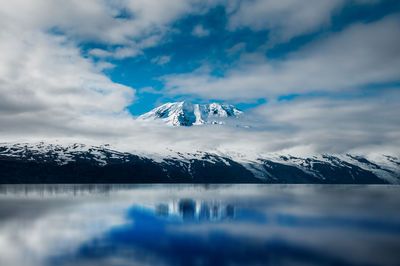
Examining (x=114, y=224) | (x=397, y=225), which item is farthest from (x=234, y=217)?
(x=397, y=225)

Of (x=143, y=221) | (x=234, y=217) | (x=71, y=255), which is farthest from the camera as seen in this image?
(x=234, y=217)

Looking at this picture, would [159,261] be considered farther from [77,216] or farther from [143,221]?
[77,216]

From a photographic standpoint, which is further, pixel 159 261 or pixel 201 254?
pixel 201 254

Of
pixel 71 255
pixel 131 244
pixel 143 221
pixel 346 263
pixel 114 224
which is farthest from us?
pixel 143 221

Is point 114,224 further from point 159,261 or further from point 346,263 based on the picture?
point 346,263

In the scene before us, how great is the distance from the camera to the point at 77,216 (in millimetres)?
65438

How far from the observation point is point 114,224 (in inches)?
2239

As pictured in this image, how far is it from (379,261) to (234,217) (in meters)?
36.1

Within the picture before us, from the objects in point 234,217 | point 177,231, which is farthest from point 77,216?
point 234,217

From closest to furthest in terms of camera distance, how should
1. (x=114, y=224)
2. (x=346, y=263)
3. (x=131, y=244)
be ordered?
(x=346, y=263), (x=131, y=244), (x=114, y=224)

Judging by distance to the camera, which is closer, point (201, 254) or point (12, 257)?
point (12, 257)

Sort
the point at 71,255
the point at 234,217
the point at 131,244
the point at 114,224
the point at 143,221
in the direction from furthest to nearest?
the point at 234,217, the point at 143,221, the point at 114,224, the point at 131,244, the point at 71,255

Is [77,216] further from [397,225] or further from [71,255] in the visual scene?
[397,225]

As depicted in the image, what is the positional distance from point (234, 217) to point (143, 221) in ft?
61.2
